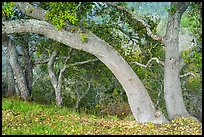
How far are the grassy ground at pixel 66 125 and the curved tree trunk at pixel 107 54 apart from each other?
0.41 metres

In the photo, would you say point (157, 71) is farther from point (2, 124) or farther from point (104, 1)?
point (2, 124)

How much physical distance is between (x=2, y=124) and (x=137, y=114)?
3699mm

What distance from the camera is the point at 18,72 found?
13672mm

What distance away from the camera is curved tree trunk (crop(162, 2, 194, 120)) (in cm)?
1088

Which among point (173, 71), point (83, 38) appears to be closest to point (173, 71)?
point (173, 71)

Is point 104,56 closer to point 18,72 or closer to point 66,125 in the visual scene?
point 66,125

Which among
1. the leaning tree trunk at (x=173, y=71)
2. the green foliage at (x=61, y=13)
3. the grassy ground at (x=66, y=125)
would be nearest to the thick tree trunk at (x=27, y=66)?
the grassy ground at (x=66, y=125)

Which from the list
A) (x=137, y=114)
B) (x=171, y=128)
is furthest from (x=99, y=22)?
(x=171, y=128)

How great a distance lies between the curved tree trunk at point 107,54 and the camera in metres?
10.6

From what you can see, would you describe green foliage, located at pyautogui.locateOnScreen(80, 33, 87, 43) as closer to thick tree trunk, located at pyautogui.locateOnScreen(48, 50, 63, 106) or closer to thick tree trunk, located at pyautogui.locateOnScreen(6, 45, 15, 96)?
Answer: thick tree trunk, located at pyautogui.locateOnScreen(48, 50, 63, 106)

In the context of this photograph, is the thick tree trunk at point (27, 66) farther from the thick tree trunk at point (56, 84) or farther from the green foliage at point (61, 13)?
Result: the green foliage at point (61, 13)

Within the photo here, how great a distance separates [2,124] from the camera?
9172 mm

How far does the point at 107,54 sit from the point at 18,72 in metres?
4.35

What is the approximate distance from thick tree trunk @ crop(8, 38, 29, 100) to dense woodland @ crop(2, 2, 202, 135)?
0.03m
